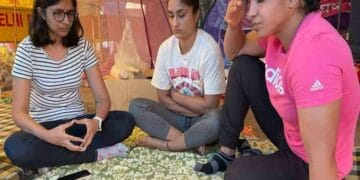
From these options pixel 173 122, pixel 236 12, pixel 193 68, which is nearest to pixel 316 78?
pixel 236 12

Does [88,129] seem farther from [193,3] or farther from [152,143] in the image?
[193,3]

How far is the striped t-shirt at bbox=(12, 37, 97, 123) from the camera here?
3.61 feet

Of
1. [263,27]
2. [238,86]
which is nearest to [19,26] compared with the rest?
[238,86]

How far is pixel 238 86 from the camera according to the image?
0.99 m

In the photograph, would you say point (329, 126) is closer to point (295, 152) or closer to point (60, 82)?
point (295, 152)

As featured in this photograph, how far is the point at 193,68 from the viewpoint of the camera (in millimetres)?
1202

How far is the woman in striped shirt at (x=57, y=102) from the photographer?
108 cm

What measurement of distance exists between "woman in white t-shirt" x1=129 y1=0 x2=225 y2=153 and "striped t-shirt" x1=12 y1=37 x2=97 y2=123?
195 mm

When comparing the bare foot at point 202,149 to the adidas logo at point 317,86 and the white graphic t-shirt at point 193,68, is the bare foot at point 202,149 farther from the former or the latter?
the adidas logo at point 317,86

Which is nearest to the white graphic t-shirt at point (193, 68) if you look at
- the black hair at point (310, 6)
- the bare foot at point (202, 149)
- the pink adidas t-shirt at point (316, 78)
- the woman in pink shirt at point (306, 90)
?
the bare foot at point (202, 149)

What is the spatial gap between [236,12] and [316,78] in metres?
0.36

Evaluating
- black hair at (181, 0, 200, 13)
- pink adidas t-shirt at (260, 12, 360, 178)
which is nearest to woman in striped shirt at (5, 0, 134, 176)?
black hair at (181, 0, 200, 13)

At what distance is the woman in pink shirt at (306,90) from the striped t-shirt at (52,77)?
531 millimetres

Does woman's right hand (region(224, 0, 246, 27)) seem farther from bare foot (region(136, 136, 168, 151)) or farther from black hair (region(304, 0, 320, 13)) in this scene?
bare foot (region(136, 136, 168, 151))
